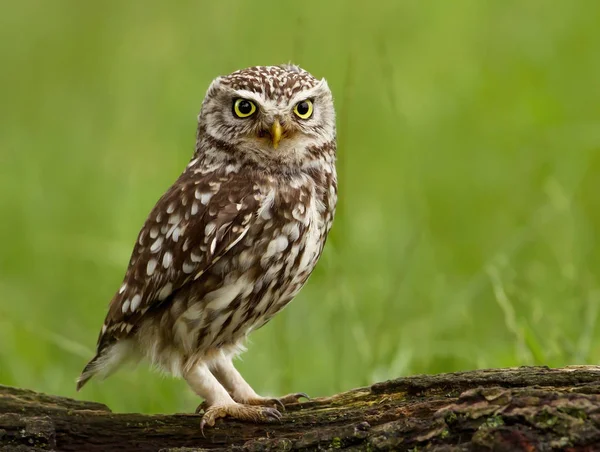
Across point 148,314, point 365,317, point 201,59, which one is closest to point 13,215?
point 201,59

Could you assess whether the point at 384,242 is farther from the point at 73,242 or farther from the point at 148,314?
the point at 148,314

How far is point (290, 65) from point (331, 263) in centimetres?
104

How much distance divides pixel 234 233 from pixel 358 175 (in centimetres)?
377

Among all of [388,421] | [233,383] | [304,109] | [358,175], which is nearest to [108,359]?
[233,383]

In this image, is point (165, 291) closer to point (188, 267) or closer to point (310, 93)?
point (188, 267)

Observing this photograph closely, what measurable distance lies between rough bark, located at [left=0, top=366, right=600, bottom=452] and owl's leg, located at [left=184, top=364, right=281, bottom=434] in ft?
0.10

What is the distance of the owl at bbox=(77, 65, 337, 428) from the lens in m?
3.78

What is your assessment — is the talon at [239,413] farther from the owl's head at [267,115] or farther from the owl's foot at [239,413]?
the owl's head at [267,115]

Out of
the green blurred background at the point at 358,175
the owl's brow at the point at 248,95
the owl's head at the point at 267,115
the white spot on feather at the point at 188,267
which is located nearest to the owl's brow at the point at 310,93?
the owl's head at the point at 267,115

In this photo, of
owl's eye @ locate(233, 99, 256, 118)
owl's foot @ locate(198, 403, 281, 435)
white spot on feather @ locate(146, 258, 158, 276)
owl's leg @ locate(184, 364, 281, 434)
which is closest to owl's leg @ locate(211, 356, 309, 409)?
owl's leg @ locate(184, 364, 281, 434)

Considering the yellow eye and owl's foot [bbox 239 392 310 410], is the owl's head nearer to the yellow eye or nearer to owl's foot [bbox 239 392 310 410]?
the yellow eye

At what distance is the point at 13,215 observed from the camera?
691 centimetres

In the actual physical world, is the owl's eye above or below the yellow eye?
below

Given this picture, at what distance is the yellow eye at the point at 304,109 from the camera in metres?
3.92
